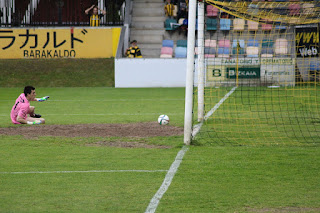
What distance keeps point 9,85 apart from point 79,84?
305 cm

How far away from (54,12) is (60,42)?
8.92ft

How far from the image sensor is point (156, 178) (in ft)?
23.3

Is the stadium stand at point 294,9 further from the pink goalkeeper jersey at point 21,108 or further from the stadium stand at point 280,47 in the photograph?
the stadium stand at point 280,47

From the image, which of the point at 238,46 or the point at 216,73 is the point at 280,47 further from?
the point at 216,73

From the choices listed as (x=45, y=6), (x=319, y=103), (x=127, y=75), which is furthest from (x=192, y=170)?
(x=45, y=6)

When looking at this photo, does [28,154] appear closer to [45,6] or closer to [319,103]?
[319,103]

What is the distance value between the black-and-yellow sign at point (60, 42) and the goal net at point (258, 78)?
495 cm

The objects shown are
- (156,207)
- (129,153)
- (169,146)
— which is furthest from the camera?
(169,146)

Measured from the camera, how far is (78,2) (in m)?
30.4

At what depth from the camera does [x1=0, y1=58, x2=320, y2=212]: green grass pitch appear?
592 centimetres

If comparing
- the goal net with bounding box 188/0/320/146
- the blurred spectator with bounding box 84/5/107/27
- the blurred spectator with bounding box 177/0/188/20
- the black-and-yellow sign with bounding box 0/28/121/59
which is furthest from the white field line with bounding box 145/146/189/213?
the blurred spectator with bounding box 177/0/188/20

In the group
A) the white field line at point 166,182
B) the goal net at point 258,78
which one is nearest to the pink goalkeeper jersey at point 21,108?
the goal net at point 258,78

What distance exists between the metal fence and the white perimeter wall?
4506 mm

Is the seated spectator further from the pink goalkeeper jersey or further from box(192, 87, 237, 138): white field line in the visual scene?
the pink goalkeeper jersey
